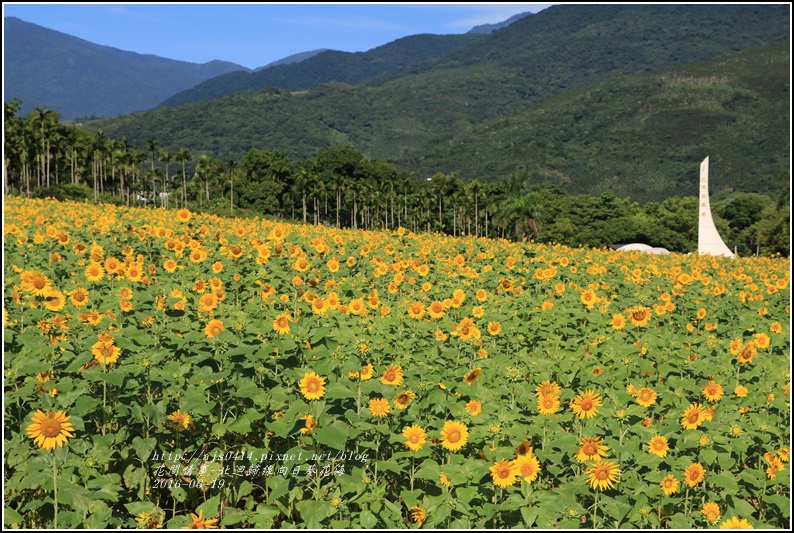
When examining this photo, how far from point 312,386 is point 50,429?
1.50 meters

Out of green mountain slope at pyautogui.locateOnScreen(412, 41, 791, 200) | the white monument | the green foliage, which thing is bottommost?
the white monument

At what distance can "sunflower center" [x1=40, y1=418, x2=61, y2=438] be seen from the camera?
3.42 m

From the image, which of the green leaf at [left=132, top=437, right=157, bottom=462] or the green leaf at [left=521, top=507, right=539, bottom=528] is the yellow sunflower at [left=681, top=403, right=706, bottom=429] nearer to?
the green leaf at [left=521, top=507, right=539, bottom=528]

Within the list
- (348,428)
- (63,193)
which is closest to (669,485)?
(348,428)

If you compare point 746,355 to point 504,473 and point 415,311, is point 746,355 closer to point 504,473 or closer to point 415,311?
point 415,311

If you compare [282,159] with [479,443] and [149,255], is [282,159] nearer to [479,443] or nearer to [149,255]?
[149,255]

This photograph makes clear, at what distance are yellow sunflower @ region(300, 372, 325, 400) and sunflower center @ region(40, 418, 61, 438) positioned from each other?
4.61 feet

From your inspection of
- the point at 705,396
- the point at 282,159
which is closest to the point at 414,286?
the point at 705,396

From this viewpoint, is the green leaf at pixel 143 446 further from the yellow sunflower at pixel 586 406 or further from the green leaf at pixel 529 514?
the yellow sunflower at pixel 586 406

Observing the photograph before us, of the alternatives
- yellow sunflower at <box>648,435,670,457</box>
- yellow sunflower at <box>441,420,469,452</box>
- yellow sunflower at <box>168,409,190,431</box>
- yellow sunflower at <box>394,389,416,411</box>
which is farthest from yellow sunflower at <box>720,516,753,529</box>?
yellow sunflower at <box>168,409,190,431</box>

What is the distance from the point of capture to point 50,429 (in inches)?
135

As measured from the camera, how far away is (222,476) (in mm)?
4090

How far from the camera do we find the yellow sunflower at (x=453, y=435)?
3.83 m

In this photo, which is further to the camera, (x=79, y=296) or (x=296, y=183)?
(x=296, y=183)
